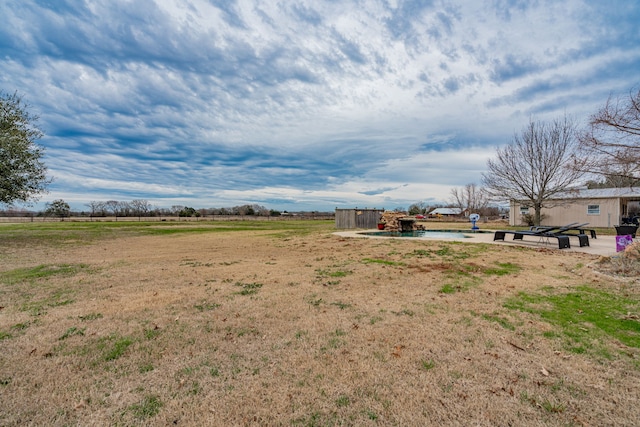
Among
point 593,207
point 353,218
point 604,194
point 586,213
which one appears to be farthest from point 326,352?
point 604,194

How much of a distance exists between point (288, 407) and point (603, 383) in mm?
2849

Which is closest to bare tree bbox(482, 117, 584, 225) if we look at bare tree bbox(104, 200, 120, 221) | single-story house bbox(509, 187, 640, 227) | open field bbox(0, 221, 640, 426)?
single-story house bbox(509, 187, 640, 227)

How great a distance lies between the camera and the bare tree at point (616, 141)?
1002cm

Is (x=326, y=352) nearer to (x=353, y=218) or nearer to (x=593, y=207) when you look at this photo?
(x=353, y=218)

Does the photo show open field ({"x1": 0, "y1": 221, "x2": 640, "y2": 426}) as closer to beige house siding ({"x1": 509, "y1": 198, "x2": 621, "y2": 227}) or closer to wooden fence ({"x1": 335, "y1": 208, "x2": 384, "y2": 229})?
wooden fence ({"x1": 335, "y1": 208, "x2": 384, "y2": 229})

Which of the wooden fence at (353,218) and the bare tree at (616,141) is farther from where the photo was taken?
the wooden fence at (353,218)

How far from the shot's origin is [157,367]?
2.96 metres

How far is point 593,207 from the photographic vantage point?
2641 centimetres

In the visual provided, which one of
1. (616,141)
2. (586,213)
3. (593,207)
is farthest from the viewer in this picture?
(586,213)

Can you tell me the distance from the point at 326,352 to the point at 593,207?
1363 inches

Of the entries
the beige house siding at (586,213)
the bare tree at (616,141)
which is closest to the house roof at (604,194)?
the beige house siding at (586,213)

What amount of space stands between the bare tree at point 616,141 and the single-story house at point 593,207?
1407 centimetres

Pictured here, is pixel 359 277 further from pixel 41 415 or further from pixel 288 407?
pixel 41 415

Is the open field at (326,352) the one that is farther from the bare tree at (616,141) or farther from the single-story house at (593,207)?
the single-story house at (593,207)
